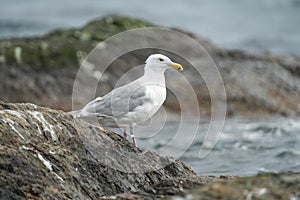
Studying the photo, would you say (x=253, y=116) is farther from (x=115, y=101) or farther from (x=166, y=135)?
(x=115, y=101)

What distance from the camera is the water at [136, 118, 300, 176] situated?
1234cm

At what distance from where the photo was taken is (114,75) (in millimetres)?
16734

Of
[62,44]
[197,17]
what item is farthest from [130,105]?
[197,17]

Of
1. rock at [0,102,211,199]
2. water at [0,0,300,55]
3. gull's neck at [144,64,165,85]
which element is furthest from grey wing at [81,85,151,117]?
water at [0,0,300,55]

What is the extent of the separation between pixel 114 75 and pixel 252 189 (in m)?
11.6

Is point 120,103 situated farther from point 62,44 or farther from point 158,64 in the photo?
point 62,44

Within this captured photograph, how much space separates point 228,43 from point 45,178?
23.0 meters

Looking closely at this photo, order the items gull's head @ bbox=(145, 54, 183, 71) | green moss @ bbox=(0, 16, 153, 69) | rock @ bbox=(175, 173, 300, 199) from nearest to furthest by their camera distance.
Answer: rock @ bbox=(175, 173, 300, 199) < gull's head @ bbox=(145, 54, 183, 71) < green moss @ bbox=(0, 16, 153, 69)

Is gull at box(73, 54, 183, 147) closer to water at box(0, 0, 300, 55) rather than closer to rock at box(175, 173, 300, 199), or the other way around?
rock at box(175, 173, 300, 199)

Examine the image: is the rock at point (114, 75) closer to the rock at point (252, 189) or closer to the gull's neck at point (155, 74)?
the gull's neck at point (155, 74)

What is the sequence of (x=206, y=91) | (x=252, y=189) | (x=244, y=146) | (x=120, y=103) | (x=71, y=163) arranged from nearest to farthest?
(x=252, y=189), (x=71, y=163), (x=120, y=103), (x=244, y=146), (x=206, y=91)

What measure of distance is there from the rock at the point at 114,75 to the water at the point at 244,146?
2.47 ft

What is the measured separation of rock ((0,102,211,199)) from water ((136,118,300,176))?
454 cm

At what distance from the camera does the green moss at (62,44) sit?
659 inches
